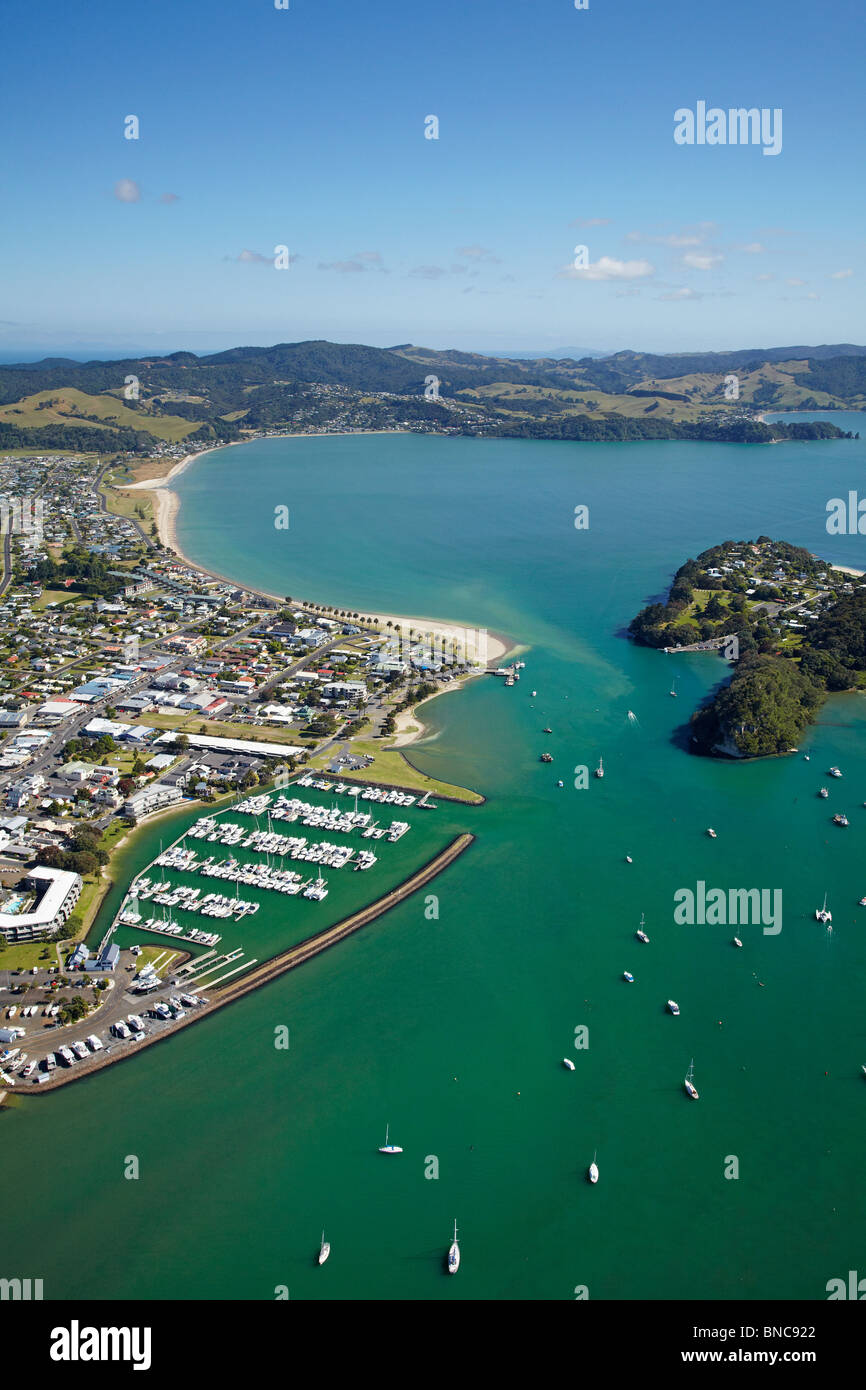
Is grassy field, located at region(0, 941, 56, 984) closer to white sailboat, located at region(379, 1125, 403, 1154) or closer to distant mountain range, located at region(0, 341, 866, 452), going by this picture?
white sailboat, located at region(379, 1125, 403, 1154)

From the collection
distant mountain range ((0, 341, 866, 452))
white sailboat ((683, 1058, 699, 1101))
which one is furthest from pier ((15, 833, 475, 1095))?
distant mountain range ((0, 341, 866, 452))

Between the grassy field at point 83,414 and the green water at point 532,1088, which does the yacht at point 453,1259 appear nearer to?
the green water at point 532,1088

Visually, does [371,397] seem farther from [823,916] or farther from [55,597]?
[823,916]

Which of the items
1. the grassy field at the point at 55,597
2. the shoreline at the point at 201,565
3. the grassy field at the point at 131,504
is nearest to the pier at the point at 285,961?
the shoreline at the point at 201,565

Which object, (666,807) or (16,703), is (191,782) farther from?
(666,807)

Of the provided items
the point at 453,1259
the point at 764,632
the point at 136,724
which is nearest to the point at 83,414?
the point at 136,724
